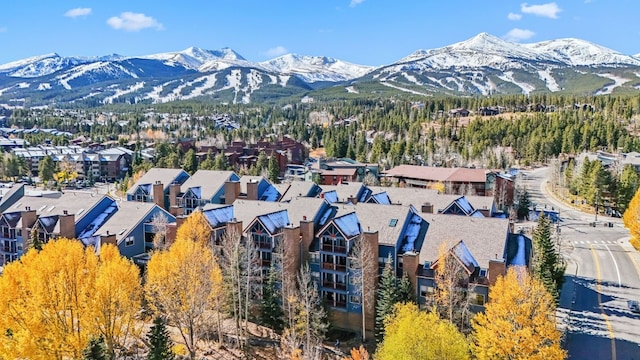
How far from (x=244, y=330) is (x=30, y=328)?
16.6 metres

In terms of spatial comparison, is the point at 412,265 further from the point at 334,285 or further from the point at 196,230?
the point at 196,230

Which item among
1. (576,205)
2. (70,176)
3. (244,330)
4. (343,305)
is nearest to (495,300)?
(343,305)

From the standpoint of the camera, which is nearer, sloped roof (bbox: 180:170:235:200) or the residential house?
sloped roof (bbox: 180:170:235:200)

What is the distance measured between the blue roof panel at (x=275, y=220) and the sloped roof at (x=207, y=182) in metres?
22.0

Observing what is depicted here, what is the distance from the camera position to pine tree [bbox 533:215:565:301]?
144 feet

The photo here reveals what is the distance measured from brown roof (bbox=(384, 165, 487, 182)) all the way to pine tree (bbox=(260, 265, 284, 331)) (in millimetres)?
56646

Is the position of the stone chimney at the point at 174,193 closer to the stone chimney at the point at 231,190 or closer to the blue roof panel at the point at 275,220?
the stone chimney at the point at 231,190

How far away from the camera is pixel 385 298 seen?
39.0 meters

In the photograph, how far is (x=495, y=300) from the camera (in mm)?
35469

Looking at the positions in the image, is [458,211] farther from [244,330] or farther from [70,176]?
[70,176]

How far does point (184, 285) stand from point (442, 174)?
70.2m

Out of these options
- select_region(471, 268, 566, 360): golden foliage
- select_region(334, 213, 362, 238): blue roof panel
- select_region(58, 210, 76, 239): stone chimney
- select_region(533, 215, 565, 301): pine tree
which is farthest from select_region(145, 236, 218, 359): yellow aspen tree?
select_region(533, 215, 565, 301): pine tree

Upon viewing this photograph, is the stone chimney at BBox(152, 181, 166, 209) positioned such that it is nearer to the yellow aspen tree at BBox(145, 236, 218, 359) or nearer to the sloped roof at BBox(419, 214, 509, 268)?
the yellow aspen tree at BBox(145, 236, 218, 359)

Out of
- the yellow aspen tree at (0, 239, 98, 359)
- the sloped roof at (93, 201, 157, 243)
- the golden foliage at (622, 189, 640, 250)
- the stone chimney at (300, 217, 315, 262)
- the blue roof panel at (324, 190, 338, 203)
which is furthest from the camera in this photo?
the golden foliage at (622, 189, 640, 250)
